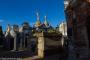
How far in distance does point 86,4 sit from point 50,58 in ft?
20.6

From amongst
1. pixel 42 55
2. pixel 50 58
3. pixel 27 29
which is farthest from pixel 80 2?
pixel 27 29

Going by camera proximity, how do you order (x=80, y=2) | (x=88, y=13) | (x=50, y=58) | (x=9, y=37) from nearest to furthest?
1. (x=88, y=13)
2. (x=80, y=2)
3. (x=50, y=58)
4. (x=9, y=37)

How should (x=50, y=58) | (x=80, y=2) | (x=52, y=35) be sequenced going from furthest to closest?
(x=52, y=35)
(x=50, y=58)
(x=80, y=2)

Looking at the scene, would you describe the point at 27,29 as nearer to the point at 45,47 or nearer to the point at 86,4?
the point at 45,47

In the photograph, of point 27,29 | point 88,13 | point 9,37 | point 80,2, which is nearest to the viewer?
point 88,13

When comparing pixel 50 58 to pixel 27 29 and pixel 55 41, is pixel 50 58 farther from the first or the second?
pixel 27 29

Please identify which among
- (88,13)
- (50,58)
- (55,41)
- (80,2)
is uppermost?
(80,2)

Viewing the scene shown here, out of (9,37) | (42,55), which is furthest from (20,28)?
(42,55)

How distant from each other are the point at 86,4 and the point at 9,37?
2556 cm

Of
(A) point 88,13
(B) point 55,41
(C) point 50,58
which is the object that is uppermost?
(A) point 88,13

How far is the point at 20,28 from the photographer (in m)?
36.7

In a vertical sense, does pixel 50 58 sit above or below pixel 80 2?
below

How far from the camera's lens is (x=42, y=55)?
14656 millimetres

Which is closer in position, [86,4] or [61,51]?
[86,4]
